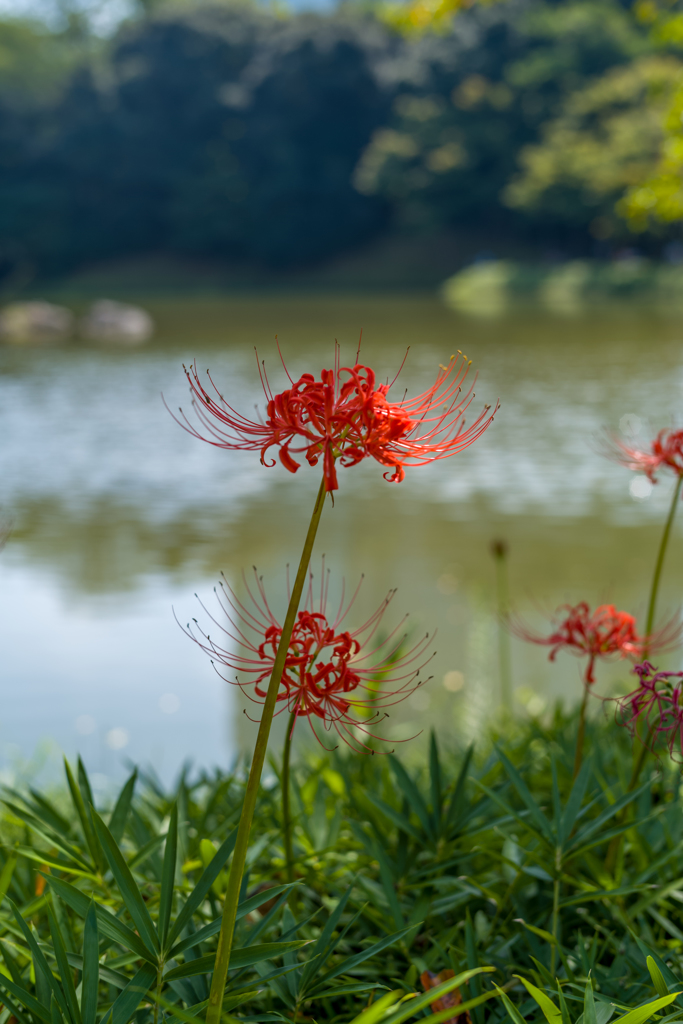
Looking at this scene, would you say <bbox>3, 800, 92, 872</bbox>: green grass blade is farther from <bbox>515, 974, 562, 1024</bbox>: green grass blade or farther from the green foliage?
<bbox>515, 974, 562, 1024</bbox>: green grass blade

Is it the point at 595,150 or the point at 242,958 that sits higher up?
the point at 595,150

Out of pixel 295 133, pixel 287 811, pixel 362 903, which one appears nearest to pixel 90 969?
pixel 287 811

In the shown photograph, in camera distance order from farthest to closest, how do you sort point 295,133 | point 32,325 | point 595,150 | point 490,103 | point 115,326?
point 295,133 < point 490,103 < point 595,150 < point 115,326 < point 32,325

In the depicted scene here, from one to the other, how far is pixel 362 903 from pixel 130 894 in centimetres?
56

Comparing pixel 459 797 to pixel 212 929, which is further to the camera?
pixel 459 797

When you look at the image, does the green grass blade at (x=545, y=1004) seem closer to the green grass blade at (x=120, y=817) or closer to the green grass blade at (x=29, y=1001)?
the green grass blade at (x=29, y=1001)

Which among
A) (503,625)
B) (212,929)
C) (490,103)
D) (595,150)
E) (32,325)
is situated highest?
(490,103)

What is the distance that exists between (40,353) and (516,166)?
2597 cm

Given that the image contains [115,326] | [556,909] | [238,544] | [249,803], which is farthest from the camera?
[115,326]

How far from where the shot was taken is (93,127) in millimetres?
41594

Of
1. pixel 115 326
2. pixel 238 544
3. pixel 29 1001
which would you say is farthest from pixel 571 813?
pixel 115 326

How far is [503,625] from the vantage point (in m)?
2.38

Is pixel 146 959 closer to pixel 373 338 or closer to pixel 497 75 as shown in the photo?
pixel 373 338

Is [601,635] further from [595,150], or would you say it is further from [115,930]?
[595,150]
